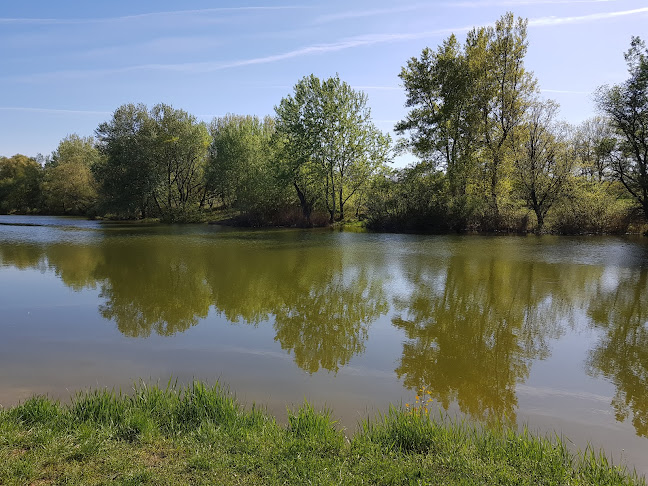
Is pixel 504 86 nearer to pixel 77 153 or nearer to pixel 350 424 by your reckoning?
pixel 350 424

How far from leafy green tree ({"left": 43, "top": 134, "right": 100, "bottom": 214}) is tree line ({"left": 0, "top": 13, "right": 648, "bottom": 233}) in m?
21.4

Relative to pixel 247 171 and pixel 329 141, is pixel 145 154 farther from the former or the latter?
pixel 329 141

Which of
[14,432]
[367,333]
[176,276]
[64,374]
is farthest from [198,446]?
[176,276]

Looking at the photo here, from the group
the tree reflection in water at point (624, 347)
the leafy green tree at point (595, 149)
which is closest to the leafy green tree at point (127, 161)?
the leafy green tree at point (595, 149)

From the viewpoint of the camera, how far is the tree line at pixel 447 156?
31.2 meters

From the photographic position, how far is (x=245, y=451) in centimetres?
375

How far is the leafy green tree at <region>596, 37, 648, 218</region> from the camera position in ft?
93.2

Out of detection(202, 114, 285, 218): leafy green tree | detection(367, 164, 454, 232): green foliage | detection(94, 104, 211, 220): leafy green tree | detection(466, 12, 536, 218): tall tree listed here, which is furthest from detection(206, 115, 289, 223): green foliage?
detection(466, 12, 536, 218): tall tree

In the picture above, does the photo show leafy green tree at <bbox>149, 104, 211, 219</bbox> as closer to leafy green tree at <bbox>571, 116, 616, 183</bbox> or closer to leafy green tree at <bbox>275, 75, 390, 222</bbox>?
leafy green tree at <bbox>275, 75, 390, 222</bbox>

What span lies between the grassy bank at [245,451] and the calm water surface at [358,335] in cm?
93

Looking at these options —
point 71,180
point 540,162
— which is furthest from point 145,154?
point 540,162

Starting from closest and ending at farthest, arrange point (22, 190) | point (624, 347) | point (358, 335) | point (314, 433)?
point (314, 433)
point (624, 347)
point (358, 335)
point (22, 190)

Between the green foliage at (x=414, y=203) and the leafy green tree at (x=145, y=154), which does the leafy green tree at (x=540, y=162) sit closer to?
the green foliage at (x=414, y=203)

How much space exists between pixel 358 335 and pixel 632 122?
30.9 m
